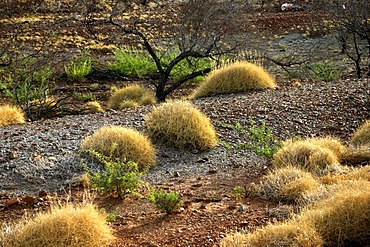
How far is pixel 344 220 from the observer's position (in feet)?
13.8

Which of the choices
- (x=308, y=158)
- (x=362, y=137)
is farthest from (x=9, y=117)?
(x=362, y=137)

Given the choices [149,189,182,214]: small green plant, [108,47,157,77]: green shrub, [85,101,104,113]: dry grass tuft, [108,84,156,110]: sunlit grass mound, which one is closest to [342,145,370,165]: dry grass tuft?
[149,189,182,214]: small green plant

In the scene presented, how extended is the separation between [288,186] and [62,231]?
7.35ft

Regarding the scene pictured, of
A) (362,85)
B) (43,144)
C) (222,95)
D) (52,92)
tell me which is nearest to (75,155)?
(43,144)

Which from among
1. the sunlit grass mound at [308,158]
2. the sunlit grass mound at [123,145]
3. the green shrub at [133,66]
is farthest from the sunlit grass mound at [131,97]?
the sunlit grass mound at [308,158]

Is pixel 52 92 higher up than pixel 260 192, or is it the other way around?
pixel 260 192

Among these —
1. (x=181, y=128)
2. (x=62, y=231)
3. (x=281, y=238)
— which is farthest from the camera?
(x=181, y=128)

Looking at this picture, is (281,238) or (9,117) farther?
(9,117)

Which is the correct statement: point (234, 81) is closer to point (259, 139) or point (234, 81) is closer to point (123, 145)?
point (259, 139)

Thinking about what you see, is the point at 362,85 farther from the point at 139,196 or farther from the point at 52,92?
the point at 52,92

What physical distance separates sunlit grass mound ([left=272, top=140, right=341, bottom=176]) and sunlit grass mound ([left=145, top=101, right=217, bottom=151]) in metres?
1.27

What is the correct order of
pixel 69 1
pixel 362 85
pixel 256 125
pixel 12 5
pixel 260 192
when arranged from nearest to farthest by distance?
pixel 260 192
pixel 256 125
pixel 362 85
pixel 12 5
pixel 69 1

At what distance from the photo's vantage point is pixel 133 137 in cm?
695

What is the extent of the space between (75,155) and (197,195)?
1.79 metres
